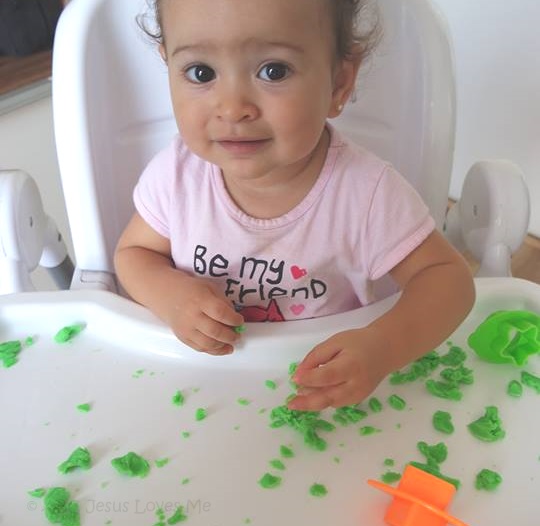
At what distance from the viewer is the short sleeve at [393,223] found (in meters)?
0.58

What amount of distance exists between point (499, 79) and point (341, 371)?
1072 mm

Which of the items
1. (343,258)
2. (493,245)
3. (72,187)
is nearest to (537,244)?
(493,245)

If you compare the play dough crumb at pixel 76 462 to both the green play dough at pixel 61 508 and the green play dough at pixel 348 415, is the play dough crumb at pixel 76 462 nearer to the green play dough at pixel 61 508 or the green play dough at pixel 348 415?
the green play dough at pixel 61 508

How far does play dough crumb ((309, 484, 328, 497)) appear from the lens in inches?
17.9

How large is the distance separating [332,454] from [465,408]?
114 millimetres

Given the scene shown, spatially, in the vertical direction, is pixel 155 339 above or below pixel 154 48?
below

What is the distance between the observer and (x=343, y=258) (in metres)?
0.62

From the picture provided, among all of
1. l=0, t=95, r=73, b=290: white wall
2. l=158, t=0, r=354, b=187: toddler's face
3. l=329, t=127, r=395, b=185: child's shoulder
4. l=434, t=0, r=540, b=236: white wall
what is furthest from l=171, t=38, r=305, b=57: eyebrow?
l=0, t=95, r=73, b=290: white wall

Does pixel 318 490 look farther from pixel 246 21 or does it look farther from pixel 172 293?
pixel 246 21

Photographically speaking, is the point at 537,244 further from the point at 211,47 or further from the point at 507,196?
the point at 211,47

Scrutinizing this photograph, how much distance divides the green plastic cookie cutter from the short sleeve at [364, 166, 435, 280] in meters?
0.09

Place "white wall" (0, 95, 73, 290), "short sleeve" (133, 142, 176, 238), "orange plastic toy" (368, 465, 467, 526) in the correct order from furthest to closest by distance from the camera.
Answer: "white wall" (0, 95, 73, 290), "short sleeve" (133, 142, 176, 238), "orange plastic toy" (368, 465, 467, 526)

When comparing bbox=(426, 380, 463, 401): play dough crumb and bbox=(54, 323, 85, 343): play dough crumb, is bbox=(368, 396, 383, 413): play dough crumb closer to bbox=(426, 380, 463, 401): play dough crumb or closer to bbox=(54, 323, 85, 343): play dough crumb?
bbox=(426, 380, 463, 401): play dough crumb

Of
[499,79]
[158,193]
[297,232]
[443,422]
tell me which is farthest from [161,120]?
[499,79]
